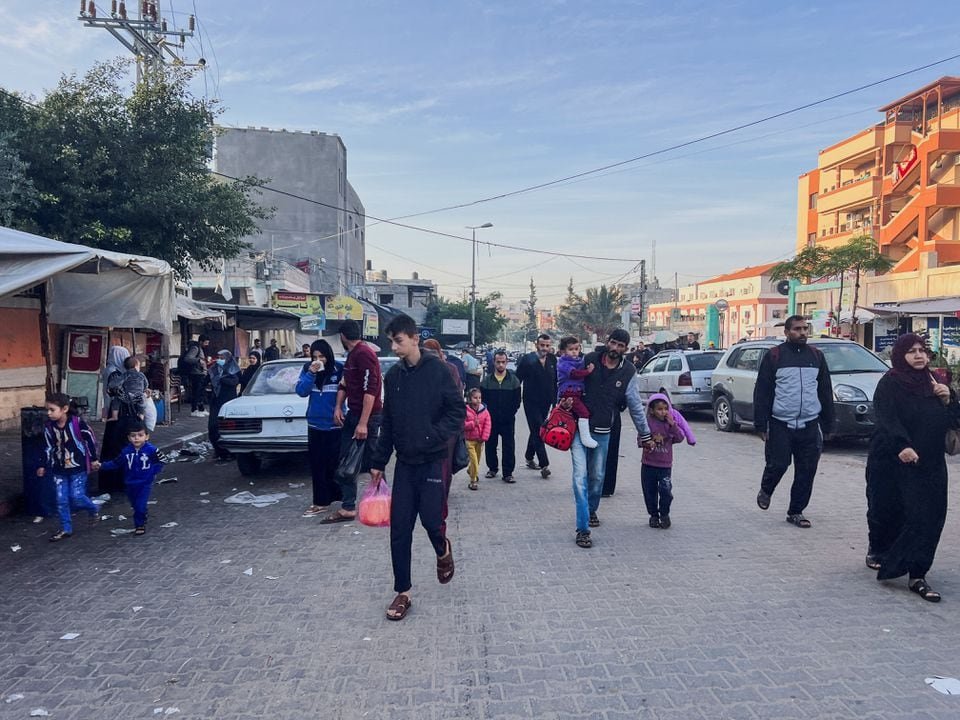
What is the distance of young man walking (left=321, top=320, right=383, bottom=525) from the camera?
6410 mm

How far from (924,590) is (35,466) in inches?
294

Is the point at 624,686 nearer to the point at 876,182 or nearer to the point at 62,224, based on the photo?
the point at 62,224

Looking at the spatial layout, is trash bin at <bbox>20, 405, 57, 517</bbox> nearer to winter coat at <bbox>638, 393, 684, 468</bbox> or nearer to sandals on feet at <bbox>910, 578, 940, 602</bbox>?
winter coat at <bbox>638, 393, 684, 468</bbox>

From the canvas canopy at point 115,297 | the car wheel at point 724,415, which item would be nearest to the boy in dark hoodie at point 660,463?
the canvas canopy at point 115,297

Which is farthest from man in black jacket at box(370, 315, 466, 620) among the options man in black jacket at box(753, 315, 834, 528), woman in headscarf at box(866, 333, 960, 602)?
man in black jacket at box(753, 315, 834, 528)

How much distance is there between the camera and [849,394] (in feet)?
34.3

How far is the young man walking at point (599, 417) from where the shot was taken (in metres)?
6.10

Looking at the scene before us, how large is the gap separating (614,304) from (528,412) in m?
65.9

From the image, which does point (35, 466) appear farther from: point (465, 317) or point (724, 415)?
point (465, 317)

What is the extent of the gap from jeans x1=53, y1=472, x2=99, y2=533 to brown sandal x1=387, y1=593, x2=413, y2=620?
3.64 metres

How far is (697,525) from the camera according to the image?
267 inches

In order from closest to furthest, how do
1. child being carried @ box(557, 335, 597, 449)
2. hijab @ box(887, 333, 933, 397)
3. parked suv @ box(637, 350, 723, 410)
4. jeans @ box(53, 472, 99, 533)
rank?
hijab @ box(887, 333, 933, 397), child being carried @ box(557, 335, 597, 449), jeans @ box(53, 472, 99, 533), parked suv @ box(637, 350, 723, 410)

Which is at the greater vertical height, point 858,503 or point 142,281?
point 142,281

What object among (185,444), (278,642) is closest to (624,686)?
(278,642)
